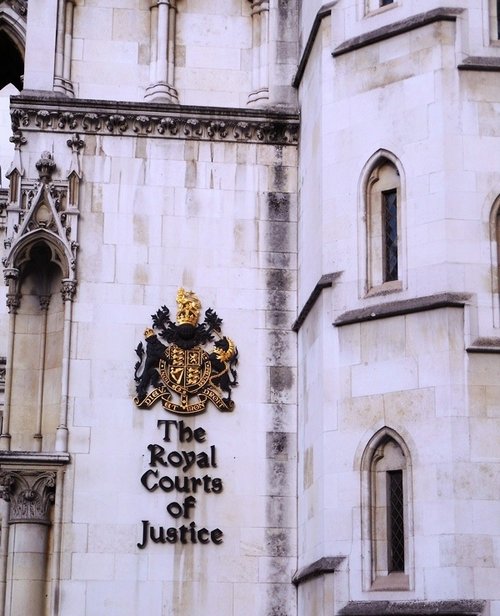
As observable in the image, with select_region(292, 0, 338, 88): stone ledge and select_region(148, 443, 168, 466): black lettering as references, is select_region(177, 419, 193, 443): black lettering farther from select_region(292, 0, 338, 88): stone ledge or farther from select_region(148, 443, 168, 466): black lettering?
select_region(292, 0, 338, 88): stone ledge

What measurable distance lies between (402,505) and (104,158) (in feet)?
24.8

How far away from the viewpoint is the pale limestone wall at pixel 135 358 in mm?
20828

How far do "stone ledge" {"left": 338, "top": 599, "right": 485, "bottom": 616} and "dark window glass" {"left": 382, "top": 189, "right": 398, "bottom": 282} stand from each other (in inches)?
174

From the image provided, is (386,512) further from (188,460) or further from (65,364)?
(65,364)

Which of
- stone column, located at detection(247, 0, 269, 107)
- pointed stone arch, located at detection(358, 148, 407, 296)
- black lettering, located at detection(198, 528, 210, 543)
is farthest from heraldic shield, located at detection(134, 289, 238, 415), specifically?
stone column, located at detection(247, 0, 269, 107)

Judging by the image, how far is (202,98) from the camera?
23.3 metres

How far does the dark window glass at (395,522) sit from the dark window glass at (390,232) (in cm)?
278

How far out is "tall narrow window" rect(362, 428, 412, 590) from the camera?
60.4 feet

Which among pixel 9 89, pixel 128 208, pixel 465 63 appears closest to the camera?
pixel 465 63

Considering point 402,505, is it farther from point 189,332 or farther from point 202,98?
point 202,98

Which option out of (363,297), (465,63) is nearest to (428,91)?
(465,63)

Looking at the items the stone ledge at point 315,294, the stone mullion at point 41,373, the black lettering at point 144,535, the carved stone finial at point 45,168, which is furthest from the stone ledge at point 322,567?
the carved stone finial at point 45,168

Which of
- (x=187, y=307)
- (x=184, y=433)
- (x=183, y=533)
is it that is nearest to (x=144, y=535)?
(x=183, y=533)

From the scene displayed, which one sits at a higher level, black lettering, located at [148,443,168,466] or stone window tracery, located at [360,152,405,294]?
stone window tracery, located at [360,152,405,294]
